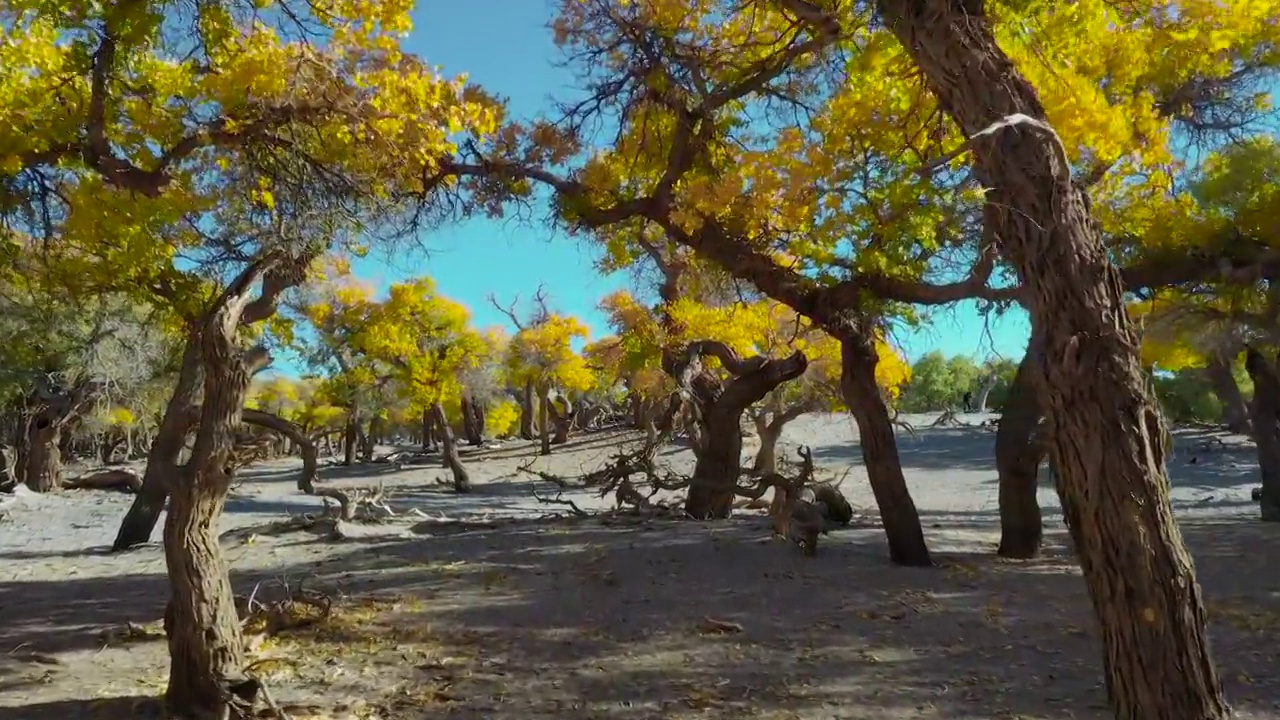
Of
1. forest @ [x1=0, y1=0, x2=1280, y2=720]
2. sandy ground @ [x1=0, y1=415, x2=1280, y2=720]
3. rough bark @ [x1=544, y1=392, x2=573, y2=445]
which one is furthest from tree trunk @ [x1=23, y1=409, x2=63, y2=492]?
rough bark @ [x1=544, y1=392, x2=573, y2=445]

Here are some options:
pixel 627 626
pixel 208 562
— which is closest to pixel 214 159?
pixel 208 562

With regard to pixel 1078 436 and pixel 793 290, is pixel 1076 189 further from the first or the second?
pixel 793 290

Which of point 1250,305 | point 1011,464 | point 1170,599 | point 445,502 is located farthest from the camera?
point 445,502

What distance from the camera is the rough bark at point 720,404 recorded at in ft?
36.9

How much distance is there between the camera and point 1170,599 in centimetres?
282

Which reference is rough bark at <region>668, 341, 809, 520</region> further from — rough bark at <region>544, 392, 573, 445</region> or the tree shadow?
rough bark at <region>544, 392, 573, 445</region>

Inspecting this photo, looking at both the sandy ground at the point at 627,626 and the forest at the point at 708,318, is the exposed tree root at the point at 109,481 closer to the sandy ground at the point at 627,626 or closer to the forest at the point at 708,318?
the forest at the point at 708,318

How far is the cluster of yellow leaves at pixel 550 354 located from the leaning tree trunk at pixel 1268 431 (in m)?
20.9

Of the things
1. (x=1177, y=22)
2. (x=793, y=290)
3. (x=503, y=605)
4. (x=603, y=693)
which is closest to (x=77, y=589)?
(x=503, y=605)

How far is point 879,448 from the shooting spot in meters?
8.73

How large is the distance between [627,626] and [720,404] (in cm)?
564

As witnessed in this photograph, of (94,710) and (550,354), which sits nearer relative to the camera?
(94,710)

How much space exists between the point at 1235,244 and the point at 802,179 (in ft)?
15.6

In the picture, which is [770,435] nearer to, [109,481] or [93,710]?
[93,710]
